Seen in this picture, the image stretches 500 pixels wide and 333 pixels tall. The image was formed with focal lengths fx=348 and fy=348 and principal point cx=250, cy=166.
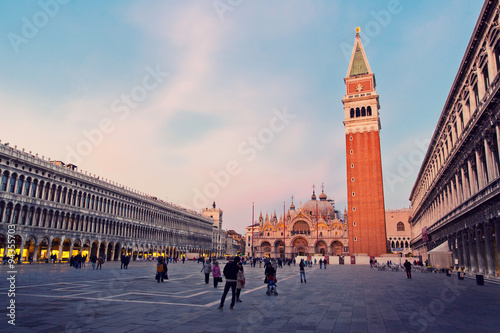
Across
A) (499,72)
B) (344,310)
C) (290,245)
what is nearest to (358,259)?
(290,245)

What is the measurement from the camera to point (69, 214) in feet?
162

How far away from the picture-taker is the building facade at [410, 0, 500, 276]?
767 inches

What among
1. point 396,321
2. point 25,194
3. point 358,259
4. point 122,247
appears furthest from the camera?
point 358,259

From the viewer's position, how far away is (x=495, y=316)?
9945 millimetres

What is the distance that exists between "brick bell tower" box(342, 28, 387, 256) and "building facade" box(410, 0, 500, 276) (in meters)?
36.4

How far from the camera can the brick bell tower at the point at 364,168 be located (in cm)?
7119

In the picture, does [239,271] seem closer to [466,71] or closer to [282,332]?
[282,332]

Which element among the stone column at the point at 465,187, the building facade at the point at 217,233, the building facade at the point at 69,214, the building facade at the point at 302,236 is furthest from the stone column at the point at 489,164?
the building facade at the point at 217,233

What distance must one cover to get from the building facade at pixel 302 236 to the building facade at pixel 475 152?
63.3m

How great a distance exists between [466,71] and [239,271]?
2305 centimetres

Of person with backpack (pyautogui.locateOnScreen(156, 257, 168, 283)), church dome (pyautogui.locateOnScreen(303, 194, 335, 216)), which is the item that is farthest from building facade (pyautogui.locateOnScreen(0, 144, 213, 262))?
church dome (pyautogui.locateOnScreen(303, 194, 335, 216))

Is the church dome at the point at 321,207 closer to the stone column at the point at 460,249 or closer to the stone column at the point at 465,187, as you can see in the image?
the stone column at the point at 460,249

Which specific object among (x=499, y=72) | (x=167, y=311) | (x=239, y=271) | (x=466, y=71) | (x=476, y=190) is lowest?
(x=167, y=311)

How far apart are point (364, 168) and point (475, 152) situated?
51.4m
